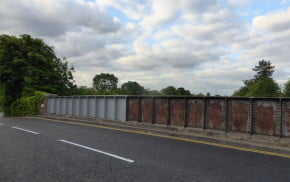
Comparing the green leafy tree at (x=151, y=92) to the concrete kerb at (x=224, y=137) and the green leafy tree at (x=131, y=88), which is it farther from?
the concrete kerb at (x=224, y=137)

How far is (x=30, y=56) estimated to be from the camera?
3228 cm

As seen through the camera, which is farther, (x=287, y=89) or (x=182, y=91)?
(x=182, y=91)

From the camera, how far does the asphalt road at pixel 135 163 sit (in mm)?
4379

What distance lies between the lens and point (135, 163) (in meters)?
5.29

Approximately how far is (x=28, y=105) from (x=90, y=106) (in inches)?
526

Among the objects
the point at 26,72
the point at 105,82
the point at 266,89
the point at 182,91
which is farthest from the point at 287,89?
the point at 26,72

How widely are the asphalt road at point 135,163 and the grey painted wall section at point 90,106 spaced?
6375 millimetres

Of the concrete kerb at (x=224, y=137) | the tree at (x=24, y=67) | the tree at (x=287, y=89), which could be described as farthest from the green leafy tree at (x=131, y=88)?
the concrete kerb at (x=224, y=137)

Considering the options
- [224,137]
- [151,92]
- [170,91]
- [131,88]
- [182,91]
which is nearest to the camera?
[224,137]

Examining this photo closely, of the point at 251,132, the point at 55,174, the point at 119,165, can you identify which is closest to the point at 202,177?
the point at 119,165

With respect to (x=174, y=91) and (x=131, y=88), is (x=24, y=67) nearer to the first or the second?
(x=131, y=88)

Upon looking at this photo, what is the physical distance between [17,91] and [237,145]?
33.8 m

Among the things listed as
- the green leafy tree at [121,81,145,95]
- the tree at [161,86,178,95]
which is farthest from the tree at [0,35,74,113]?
the tree at [161,86,178,95]

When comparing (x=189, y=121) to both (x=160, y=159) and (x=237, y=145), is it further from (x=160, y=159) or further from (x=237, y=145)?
(x=160, y=159)
